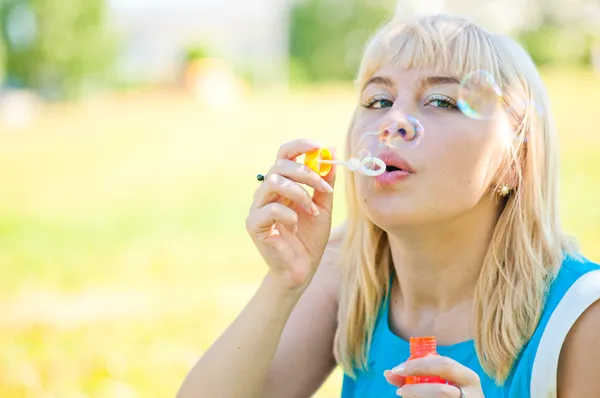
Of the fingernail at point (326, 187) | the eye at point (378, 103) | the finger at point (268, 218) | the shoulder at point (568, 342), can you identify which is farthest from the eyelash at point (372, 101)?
the shoulder at point (568, 342)

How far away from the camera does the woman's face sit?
5.45 ft

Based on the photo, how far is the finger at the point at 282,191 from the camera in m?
1.68

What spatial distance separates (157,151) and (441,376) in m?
10.6

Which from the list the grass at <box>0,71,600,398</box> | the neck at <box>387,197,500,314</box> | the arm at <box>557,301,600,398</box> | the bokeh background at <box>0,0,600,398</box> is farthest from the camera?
the bokeh background at <box>0,0,600,398</box>

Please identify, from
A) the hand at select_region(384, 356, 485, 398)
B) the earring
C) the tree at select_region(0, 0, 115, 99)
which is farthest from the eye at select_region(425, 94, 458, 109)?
the tree at select_region(0, 0, 115, 99)

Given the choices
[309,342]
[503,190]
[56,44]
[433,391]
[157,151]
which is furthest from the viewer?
[56,44]

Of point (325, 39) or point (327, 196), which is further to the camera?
point (325, 39)

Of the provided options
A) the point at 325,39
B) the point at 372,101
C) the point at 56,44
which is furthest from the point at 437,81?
the point at 325,39

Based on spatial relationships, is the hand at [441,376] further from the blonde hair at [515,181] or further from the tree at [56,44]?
the tree at [56,44]

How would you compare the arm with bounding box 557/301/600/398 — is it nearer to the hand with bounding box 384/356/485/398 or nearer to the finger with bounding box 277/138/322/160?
the hand with bounding box 384/356/485/398

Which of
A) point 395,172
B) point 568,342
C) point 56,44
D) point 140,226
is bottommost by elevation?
point 568,342

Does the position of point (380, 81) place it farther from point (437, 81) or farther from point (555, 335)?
point (555, 335)

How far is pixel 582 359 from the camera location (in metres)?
1.58

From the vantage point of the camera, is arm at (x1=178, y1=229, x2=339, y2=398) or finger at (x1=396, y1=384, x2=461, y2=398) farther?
arm at (x1=178, y1=229, x2=339, y2=398)
